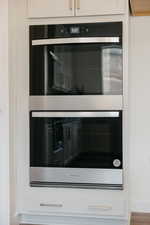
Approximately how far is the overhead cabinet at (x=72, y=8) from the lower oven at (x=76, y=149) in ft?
2.36

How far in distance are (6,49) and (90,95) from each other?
0.68m

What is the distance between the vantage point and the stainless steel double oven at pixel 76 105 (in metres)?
2.17

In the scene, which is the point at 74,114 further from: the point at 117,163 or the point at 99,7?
the point at 99,7

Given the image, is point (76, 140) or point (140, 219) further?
point (140, 219)

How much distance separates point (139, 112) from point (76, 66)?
758mm

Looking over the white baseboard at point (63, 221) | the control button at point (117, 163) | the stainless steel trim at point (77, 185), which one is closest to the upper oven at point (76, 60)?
the control button at point (117, 163)

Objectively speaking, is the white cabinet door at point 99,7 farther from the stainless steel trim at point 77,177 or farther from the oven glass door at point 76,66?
the stainless steel trim at point 77,177

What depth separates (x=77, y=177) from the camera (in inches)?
87.4

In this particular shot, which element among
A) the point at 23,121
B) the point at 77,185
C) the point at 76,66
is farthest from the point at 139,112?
the point at 23,121

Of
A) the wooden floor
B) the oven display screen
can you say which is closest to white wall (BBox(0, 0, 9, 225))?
the oven display screen

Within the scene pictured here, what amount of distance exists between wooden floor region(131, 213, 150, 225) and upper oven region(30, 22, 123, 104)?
1030mm

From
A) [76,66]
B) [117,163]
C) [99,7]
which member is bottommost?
[117,163]

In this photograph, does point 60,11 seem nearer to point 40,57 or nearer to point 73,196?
point 40,57

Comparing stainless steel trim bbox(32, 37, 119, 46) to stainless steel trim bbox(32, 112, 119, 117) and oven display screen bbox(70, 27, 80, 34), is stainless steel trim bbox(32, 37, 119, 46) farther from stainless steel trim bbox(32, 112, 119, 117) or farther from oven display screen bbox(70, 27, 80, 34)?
stainless steel trim bbox(32, 112, 119, 117)
